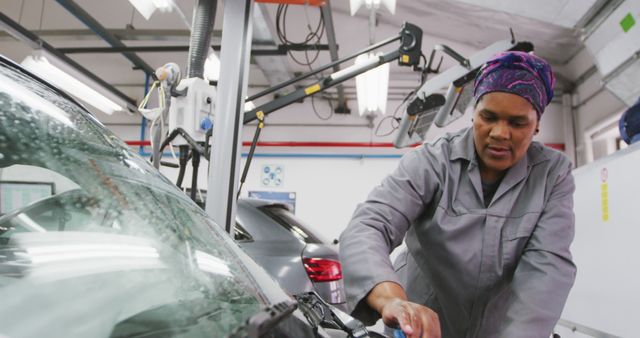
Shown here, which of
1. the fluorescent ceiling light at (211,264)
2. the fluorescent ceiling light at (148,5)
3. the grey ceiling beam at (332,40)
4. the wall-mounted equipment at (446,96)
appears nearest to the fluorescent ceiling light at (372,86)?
the grey ceiling beam at (332,40)

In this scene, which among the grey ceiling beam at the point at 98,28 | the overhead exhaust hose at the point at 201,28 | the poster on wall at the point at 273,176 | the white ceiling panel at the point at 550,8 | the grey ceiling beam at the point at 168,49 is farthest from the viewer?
the poster on wall at the point at 273,176

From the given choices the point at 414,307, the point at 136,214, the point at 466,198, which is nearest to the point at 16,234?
the point at 136,214

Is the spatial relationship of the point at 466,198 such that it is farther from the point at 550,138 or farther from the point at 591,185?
the point at 550,138

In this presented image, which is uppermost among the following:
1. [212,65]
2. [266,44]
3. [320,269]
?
[266,44]

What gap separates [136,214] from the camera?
747 mm

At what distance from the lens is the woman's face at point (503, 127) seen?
125cm

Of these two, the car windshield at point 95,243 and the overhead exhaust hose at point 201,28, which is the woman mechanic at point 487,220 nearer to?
the car windshield at point 95,243

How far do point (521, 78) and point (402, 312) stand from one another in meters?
0.82

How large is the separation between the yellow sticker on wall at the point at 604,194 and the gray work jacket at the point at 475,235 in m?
1.23

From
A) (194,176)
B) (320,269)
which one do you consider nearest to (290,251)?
(320,269)

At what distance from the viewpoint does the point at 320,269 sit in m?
2.76

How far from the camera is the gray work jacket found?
121 cm

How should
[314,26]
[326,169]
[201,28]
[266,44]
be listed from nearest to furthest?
[201,28] → [266,44] → [314,26] → [326,169]

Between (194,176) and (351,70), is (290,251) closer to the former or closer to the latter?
(194,176)
